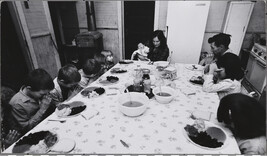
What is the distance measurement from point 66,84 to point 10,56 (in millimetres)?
2109

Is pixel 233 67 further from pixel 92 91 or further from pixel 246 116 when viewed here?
pixel 92 91

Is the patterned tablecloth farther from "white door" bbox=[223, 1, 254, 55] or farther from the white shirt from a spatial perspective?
"white door" bbox=[223, 1, 254, 55]

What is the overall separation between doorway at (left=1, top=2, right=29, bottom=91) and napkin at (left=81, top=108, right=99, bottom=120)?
2407mm

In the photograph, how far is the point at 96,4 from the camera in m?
4.11

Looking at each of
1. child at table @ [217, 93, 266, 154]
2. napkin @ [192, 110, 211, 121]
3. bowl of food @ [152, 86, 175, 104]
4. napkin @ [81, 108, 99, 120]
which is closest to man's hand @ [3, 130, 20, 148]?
napkin @ [81, 108, 99, 120]

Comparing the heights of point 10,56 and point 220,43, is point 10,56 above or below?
below

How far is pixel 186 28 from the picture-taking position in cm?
353

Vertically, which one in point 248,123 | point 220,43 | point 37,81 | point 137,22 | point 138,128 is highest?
point 137,22

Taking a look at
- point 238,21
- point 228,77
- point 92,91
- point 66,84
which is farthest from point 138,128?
point 238,21

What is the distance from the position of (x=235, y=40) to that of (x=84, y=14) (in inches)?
157

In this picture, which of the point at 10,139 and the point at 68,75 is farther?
the point at 68,75

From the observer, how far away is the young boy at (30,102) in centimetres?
132

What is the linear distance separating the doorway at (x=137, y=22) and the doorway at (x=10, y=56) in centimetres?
274

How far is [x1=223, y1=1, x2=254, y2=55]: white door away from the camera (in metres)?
3.29
